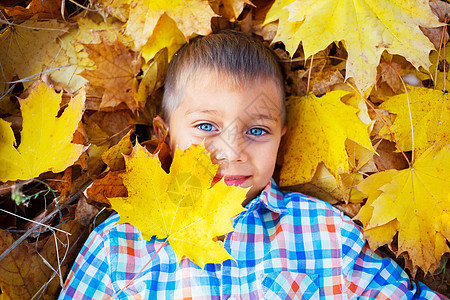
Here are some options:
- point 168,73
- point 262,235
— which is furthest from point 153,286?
point 168,73

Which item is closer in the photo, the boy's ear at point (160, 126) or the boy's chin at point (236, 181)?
the boy's chin at point (236, 181)

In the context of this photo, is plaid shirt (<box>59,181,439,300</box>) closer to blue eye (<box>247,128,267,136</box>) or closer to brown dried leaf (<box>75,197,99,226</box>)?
brown dried leaf (<box>75,197,99,226</box>)

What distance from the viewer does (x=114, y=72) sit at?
4.55 feet

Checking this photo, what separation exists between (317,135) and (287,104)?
0.20 metres

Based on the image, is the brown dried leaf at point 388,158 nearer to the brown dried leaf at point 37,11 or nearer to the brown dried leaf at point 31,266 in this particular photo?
the brown dried leaf at point 31,266

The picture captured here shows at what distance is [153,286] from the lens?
1.25 m

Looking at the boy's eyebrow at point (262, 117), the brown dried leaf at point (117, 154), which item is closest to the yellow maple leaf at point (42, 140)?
the brown dried leaf at point (117, 154)

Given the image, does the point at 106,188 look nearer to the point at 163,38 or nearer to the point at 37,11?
the point at 163,38

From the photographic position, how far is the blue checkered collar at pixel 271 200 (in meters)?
1.36

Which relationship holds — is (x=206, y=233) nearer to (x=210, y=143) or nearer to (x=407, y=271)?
(x=210, y=143)

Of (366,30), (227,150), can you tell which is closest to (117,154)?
(227,150)

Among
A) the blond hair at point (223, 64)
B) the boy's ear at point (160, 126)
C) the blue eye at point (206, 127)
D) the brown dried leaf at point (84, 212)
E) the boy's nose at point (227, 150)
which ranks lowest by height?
the brown dried leaf at point (84, 212)

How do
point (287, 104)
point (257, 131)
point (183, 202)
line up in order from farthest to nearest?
point (287, 104) < point (257, 131) < point (183, 202)

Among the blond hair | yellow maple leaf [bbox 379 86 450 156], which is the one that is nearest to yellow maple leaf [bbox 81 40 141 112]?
the blond hair
